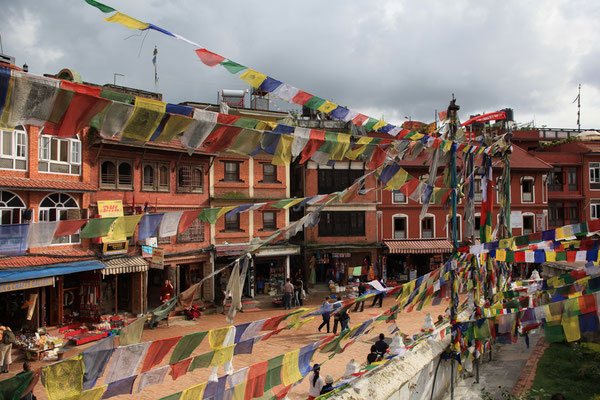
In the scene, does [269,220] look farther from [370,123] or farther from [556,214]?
[556,214]

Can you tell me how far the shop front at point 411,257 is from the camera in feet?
101

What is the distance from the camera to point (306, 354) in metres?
6.27

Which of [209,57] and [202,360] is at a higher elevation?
Answer: [209,57]

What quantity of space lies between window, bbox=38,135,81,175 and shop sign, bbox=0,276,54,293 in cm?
443

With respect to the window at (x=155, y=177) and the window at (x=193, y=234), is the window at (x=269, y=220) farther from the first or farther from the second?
the window at (x=155, y=177)

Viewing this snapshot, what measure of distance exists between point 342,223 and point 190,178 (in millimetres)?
10901

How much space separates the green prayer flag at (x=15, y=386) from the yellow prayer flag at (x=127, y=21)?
3528mm

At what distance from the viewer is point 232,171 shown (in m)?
26.9

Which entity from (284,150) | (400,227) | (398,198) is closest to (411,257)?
(400,227)

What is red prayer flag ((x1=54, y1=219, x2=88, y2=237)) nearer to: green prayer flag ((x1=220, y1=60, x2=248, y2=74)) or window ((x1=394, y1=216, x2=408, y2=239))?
green prayer flag ((x1=220, y1=60, x2=248, y2=74))

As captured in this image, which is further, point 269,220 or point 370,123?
point 269,220

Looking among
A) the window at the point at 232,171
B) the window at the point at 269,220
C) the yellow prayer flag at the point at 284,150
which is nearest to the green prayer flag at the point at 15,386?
the yellow prayer flag at the point at 284,150

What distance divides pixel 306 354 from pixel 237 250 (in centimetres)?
1953

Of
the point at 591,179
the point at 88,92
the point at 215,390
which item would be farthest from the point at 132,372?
the point at 591,179
